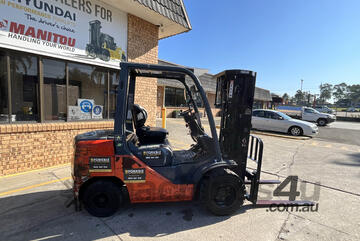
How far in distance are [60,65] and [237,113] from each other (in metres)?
4.76

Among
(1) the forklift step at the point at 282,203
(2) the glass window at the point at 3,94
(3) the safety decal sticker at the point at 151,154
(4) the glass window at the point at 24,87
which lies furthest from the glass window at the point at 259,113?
(2) the glass window at the point at 3,94

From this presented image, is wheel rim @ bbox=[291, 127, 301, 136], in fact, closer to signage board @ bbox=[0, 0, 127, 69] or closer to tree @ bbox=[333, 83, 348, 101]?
signage board @ bbox=[0, 0, 127, 69]

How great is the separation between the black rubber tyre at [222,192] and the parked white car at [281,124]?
32.3 ft

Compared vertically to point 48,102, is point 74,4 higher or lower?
higher

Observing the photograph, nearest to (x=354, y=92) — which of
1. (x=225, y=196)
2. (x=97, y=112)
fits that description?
(x=225, y=196)

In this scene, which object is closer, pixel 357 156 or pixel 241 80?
pixel 241 80

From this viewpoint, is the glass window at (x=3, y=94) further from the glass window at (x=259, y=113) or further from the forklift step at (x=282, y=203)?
the glass window at (x=259, y=113)

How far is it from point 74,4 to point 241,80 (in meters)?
4.88

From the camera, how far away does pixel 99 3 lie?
209 inches

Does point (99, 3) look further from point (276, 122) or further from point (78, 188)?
point (276, 122)

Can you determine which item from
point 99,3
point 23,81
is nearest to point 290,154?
point 99,3

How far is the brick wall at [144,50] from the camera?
20.5 feet

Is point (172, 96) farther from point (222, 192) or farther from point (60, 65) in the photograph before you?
point (222, 192)

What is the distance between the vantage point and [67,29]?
4.79 m
